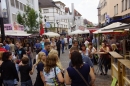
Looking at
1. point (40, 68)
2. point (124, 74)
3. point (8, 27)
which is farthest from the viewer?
point (8, 27)

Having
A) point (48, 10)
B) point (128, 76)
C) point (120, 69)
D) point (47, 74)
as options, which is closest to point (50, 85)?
point (47, 74)

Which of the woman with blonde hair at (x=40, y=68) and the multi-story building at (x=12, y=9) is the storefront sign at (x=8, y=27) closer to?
the multi-story building at (x=12, y=9)

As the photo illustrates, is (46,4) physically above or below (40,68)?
above

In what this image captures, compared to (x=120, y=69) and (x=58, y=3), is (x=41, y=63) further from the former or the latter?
(x=58, y=3)

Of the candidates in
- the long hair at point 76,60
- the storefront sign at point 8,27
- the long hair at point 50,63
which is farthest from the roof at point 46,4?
the long hair at point 76,60

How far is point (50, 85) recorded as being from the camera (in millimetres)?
3738

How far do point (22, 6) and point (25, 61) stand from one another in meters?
30.8

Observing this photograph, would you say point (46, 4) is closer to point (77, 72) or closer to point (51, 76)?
point (51, 76)

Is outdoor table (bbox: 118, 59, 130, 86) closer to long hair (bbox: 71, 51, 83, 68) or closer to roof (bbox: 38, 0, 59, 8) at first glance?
long hair (bbox: 71, 51, 83, 68)

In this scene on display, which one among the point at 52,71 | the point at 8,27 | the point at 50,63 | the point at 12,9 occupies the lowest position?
the point at 52,71

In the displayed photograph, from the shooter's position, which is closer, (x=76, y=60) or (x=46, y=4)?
(x=76, y=60)

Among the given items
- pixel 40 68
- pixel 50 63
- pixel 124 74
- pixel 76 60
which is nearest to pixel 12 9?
pixel 40 68

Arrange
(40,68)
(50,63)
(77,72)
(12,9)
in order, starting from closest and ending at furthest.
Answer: (77,72) < (50,63) < (40,68) < (12,9)

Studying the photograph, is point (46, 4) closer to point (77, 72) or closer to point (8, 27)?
point (8, 27)
